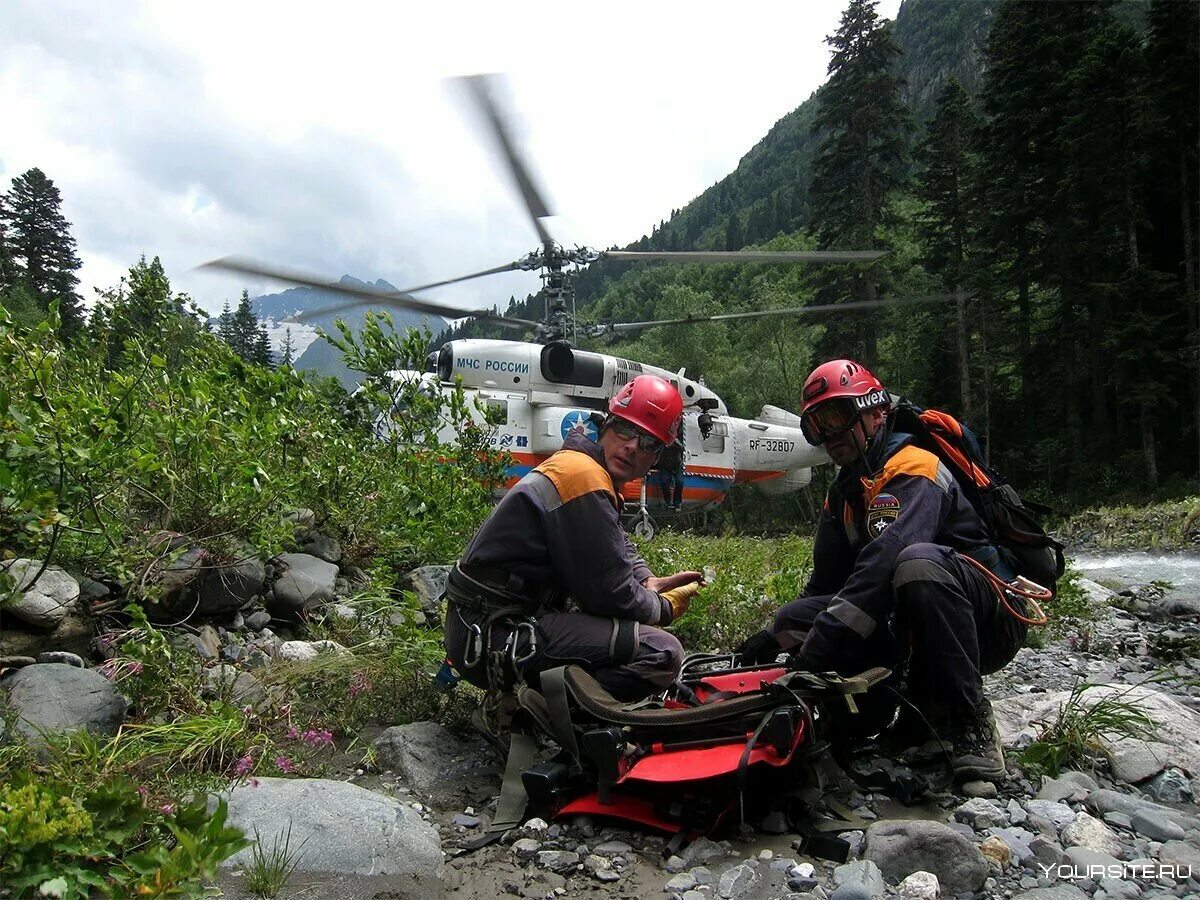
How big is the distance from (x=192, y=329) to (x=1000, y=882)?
288 inches

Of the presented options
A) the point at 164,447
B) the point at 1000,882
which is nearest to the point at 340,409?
the point at 164,447

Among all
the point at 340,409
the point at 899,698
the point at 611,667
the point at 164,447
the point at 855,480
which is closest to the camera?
the point at 899,698

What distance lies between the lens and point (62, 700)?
132 inches

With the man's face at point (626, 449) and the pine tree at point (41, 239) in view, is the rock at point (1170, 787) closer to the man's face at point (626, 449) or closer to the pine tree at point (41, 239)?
the man's face at point (626, 449)

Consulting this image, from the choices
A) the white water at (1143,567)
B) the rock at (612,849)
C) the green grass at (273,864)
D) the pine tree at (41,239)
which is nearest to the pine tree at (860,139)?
the white water at (1143,567)

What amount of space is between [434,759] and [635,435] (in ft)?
6.24

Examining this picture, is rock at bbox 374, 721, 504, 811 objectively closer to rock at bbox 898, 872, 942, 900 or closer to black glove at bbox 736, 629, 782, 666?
black glove at bbox 736, 629, 782, 666

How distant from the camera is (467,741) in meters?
4.06

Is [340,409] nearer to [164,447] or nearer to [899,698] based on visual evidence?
[164,447]

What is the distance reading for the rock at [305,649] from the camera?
4.65 meters

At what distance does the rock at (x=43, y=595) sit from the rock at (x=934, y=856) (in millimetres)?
4087

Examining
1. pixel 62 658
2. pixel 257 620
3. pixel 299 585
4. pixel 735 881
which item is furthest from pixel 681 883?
pixel 299 585

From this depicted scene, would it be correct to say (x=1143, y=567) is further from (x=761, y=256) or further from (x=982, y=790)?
(x=982, y=790)

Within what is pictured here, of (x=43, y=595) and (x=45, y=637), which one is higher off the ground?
(x=43, y=595)
